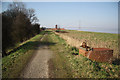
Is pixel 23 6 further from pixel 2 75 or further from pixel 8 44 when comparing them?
pixel 2 75

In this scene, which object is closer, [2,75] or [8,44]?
[2,75]

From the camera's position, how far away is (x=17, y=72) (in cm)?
537

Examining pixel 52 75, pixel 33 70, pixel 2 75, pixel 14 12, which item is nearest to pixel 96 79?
pixel 52 75

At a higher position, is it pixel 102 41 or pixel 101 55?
pixel 102 41

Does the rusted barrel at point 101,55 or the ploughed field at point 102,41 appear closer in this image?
the rusted barrel at point 101,55

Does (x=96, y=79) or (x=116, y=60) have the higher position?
(x=116, y=60)

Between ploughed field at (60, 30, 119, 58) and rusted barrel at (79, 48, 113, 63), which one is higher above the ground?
ploughed field at (60, 30, 119, 58)

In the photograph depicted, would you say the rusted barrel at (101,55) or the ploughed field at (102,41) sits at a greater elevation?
the ploughed field at (102,41)

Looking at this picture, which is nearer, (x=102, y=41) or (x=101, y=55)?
(x=101, y=55)

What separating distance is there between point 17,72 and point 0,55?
21.3ft

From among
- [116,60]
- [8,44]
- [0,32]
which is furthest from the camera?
[8,44]

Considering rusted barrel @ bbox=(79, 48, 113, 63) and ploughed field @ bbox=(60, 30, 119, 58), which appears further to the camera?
ploughed field @ bbox=(60, 30, 119, 58)

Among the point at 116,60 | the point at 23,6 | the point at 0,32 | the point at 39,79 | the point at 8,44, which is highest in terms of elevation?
the point at 23,6

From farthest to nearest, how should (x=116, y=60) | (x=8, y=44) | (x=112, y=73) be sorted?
(x=8, y=44) → (x=116, y=60) → (x=112, y=73)
